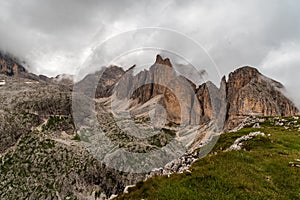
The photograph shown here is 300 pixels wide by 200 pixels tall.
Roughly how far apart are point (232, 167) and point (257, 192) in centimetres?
420

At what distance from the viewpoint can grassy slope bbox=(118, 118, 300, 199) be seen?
19.7 meters

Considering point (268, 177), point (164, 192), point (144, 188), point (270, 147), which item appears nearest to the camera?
point (164, 192)

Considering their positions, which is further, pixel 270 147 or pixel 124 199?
pixel 270 147

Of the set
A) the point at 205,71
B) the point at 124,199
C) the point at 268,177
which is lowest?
the point at 124,199

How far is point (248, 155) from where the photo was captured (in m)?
27.9

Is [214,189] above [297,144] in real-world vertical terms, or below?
below

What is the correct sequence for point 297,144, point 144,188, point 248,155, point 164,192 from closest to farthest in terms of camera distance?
1. point 164,192
2. point 144,188
3. point 248,155
4. point 297,144

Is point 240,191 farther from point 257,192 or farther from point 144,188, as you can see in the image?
point 144,188

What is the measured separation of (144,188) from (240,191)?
6709 mm

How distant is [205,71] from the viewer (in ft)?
126

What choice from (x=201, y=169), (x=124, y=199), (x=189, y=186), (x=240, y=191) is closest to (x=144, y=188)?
(x=124, y=199)

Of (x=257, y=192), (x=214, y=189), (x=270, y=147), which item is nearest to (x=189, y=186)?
(x=214, y=189)

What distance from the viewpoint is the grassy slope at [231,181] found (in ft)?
64.7

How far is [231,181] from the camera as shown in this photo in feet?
69.6
